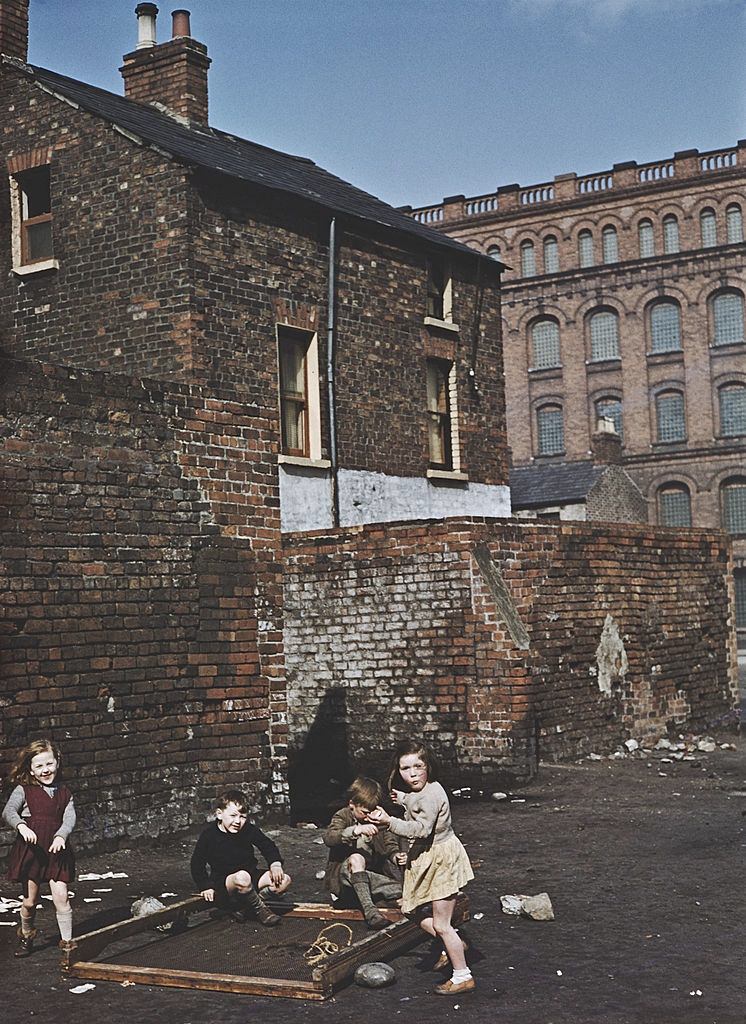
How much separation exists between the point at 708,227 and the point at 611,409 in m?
7.99

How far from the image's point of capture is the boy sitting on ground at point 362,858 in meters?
7.00

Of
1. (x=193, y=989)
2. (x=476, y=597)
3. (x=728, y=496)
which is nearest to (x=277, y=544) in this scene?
(x=476, y=597)

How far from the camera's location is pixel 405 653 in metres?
13.9

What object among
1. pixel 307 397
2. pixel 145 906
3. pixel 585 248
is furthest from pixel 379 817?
pixel 585 248

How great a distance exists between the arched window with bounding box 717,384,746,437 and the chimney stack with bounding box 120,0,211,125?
1252 inches

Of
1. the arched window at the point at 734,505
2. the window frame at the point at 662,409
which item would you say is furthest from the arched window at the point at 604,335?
the arched window at the point at 734,505

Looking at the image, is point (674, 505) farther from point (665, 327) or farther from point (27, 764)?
point (27, 764)

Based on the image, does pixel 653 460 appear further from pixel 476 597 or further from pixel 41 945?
pixel 41 945

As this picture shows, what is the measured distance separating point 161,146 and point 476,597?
7.73 meters

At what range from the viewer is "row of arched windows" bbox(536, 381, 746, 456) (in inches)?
1929

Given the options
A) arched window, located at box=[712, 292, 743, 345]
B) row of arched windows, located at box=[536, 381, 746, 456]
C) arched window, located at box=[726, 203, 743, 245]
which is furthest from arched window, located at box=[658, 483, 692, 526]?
arched window, located at box=[726, 203, 743, 245]

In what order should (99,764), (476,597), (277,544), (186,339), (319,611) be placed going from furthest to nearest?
1. (186,339)
2. (319,611)
3. (476,597)
4. (277,544)
5. (99,764)

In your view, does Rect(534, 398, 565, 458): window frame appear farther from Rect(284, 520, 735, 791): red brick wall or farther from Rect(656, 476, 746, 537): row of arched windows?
Rect(284, 520, 735, 791): red brick wall

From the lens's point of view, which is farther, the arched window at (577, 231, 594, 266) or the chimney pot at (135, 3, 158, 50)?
the arched window at (577, 231, 594, 266)
